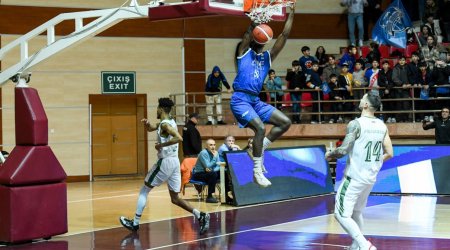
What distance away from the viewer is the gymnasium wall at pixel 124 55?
2511 cm

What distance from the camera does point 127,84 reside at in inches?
1038

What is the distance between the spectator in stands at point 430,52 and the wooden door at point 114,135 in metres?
9.57

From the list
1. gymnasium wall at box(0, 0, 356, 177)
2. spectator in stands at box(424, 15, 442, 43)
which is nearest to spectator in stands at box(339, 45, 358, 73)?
spectator in stands at box(424, 15, 442, 43)

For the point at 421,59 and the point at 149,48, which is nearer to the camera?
the point at 421,59

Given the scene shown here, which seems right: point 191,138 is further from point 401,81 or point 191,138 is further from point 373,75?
point 401,81

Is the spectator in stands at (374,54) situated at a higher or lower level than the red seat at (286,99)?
higher

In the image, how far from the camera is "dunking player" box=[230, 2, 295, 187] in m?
10.5

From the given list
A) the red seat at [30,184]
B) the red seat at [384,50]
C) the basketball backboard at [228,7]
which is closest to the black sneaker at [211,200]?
the red seat at [30,184]

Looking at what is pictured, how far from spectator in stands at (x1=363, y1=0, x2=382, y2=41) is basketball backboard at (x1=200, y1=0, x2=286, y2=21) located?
640 inches

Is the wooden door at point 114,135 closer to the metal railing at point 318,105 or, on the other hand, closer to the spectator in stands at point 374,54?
the metal railing at point 318,105

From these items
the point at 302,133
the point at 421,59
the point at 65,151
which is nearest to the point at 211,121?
the point at 302,133

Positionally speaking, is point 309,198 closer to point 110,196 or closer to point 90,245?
point 110,196

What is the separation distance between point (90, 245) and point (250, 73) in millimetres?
3829

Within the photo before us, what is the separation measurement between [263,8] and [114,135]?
16680mm
